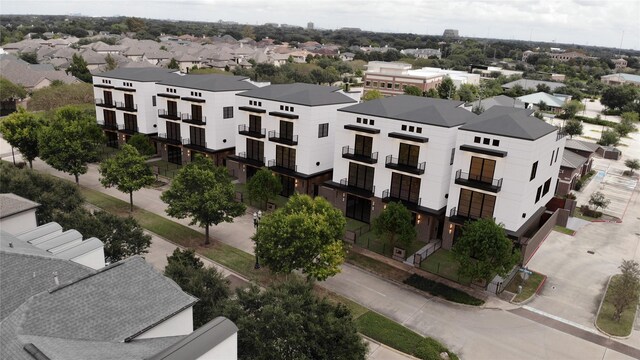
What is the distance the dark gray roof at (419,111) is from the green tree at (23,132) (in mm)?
32975

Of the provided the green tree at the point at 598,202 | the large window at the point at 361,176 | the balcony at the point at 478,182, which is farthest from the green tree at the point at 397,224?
the green tree at the point at 598,202

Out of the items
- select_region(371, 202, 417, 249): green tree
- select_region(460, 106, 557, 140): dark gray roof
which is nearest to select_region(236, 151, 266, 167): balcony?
select_region(371, 202, 417, 249): green tree

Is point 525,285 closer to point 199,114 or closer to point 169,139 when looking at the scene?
point 199,114

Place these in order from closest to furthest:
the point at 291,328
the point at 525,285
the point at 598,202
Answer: the point at 291,328 → the point at 525,285 → the point at 598,202

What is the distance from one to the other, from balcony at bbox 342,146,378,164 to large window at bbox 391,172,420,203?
2.19 meters

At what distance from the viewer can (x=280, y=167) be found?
148 ft

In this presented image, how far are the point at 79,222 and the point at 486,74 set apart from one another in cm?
15300

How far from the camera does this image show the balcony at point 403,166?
35656 mm

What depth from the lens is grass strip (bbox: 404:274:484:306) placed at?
93.4 feet

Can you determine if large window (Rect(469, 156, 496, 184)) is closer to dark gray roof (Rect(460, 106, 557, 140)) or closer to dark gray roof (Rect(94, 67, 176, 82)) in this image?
dark gray roof (Rect(460, 106, 557, 140))

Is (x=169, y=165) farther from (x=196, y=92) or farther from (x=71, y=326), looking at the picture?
(x=71, y=326)

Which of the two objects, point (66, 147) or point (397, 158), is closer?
point (397, 158)

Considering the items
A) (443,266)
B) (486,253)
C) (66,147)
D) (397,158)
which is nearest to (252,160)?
(397,158)

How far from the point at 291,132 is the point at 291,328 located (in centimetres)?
2858
